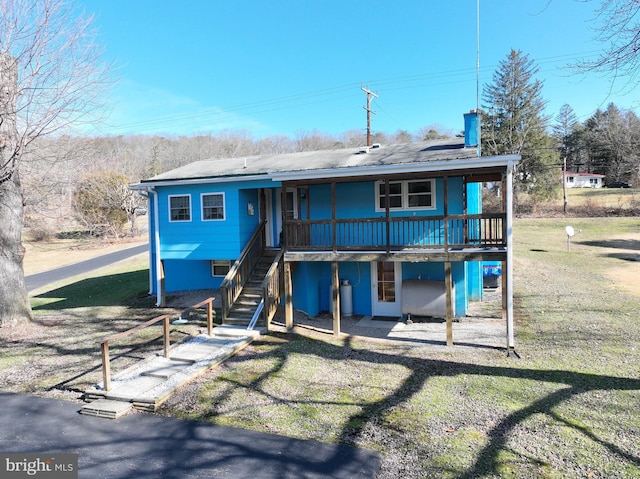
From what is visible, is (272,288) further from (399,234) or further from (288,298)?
(399,234)

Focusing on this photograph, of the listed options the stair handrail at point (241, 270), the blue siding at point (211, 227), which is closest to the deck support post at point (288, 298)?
the stair handrail at point (241, 270)

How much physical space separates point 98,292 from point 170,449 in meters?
14.2

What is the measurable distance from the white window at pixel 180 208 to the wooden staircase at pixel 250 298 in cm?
280

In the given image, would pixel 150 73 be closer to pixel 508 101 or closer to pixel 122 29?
pixel 122 29

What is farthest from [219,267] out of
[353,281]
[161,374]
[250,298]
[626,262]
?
[626,262]

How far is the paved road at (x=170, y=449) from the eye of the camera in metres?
4.74

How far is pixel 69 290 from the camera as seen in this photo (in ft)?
61.3

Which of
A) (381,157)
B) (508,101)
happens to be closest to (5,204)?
(381,157)

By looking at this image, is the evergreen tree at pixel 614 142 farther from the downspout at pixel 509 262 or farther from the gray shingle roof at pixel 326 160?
the downspout at pixel 509 262

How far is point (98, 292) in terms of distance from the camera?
1730 centimetres

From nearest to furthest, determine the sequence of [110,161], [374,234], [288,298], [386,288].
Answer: [288,298] < [374,234] < [386,288] < [110,161]

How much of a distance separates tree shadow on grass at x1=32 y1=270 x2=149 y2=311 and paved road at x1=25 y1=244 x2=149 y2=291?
11.5ft

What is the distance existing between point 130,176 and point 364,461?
4235 cm

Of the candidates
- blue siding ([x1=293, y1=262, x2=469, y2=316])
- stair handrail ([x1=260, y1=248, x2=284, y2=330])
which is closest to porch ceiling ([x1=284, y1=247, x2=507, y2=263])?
stair handrail ([x1=260, y1=248, x2=284, y2=330])
